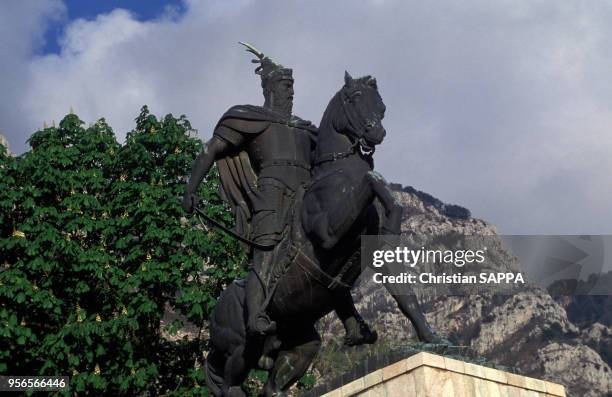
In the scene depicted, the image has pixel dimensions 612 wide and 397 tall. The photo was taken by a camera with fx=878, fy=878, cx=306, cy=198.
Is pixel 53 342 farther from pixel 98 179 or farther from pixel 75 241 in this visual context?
pixel 98 179

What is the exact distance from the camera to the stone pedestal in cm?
817

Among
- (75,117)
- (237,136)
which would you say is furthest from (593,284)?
(75,117)

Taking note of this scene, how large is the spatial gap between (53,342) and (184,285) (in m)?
3.54

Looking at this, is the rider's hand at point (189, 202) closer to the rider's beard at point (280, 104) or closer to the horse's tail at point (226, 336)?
the horse's tail at point (226, 336)

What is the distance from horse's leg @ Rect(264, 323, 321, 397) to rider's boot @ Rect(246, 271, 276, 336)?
60 centimetres

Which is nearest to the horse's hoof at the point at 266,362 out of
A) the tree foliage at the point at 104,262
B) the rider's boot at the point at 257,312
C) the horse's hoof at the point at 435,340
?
the rider's boot at the point at 257,312

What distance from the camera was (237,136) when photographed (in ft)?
36.3

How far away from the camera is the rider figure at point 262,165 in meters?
10.5

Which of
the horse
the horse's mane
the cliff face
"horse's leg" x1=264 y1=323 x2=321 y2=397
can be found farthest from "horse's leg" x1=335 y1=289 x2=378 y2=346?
the cliff face

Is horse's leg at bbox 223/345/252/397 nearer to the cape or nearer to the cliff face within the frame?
the cape

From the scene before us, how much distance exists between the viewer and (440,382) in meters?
8.20

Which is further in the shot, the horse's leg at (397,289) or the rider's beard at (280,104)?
the rider's beard at (280,104)

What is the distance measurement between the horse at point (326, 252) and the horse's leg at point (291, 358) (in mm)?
12

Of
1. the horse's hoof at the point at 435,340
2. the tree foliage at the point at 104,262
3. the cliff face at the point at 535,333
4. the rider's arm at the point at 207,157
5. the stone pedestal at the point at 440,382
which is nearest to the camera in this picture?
the stone pedestal at the point at 440,382
